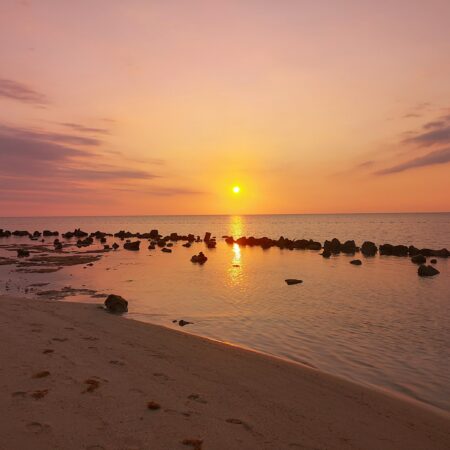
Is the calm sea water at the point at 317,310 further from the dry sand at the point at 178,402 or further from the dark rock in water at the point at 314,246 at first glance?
the dark rock in water at the point at 314,246

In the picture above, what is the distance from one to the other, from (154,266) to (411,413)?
3532 cm

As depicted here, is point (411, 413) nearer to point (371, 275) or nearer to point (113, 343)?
point (113, 343)

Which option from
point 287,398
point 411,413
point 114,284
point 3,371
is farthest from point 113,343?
point 114,284

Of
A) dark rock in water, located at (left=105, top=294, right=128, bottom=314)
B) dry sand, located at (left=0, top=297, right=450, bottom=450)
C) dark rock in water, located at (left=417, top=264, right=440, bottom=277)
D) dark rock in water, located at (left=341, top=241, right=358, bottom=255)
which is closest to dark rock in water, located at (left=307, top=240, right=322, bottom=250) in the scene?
dark rock in water, located at (left=341, top=241, right=358, bottom=255)

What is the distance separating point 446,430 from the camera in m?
8.23

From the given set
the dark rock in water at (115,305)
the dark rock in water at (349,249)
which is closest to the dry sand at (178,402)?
the dark rock in water at (115,305)

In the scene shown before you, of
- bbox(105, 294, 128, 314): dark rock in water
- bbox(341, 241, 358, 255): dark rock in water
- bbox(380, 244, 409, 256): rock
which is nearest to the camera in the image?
bbox(105, 294, 128, 314): dark rock in water

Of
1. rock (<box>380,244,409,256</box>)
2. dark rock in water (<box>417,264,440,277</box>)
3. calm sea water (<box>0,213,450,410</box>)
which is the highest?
rock (<box>380,244,409,256</box>)

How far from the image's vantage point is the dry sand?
622cm

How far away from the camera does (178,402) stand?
7.64 meters

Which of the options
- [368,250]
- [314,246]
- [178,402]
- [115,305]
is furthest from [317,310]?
[314,246]

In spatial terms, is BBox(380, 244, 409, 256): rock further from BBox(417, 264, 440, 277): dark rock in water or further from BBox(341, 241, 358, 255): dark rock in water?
BBox(417, 264, 440, 277): dark rock in water

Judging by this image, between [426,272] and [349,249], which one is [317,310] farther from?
[349,249]

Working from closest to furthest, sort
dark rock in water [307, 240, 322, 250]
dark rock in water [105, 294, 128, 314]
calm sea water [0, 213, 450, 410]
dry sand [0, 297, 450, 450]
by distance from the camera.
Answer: dry sand [0, 297, 450, 450] < calm sea water [0, 213, 450, 410] < dark rock in water [105, 294, 128, 314] < dark rock in water [307, 240, 322, 250]
